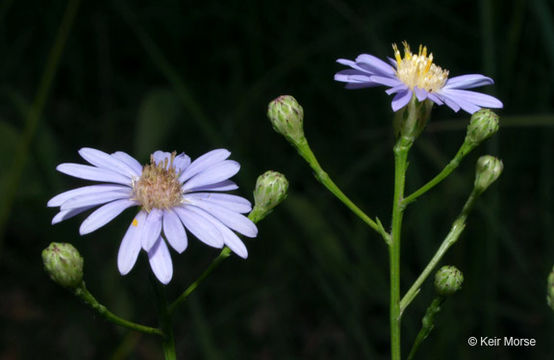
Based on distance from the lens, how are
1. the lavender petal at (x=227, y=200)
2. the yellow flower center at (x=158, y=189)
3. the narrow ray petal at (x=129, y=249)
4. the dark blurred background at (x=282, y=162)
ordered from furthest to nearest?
the dark blurred background at (x=282, y=162), the yellow flower center at (x=158, y=189), the lavender petal at (x=227, y=200), the narrow ray petal at (x=129, y=249)

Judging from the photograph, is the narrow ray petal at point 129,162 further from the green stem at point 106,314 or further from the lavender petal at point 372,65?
the lavender petal at point 372,65

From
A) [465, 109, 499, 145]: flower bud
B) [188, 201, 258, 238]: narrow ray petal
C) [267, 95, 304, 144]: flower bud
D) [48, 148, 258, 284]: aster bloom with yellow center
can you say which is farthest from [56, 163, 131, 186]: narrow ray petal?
[465, 109, 499, 145]: flower bud

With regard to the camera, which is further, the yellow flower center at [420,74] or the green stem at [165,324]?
the yellow flower center at [420,74]

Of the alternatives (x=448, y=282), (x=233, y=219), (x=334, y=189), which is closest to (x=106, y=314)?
(x=233, y=219)

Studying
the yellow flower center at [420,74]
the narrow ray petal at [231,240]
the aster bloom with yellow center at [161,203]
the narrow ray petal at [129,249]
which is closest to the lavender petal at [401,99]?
the yellow flower center at [420,74]

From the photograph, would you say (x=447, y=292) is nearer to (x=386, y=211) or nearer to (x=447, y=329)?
(x=447, y=329)

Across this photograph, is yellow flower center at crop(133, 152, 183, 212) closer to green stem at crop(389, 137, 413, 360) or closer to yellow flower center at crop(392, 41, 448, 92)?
green stem at crop(389, 137, 413, 360)
